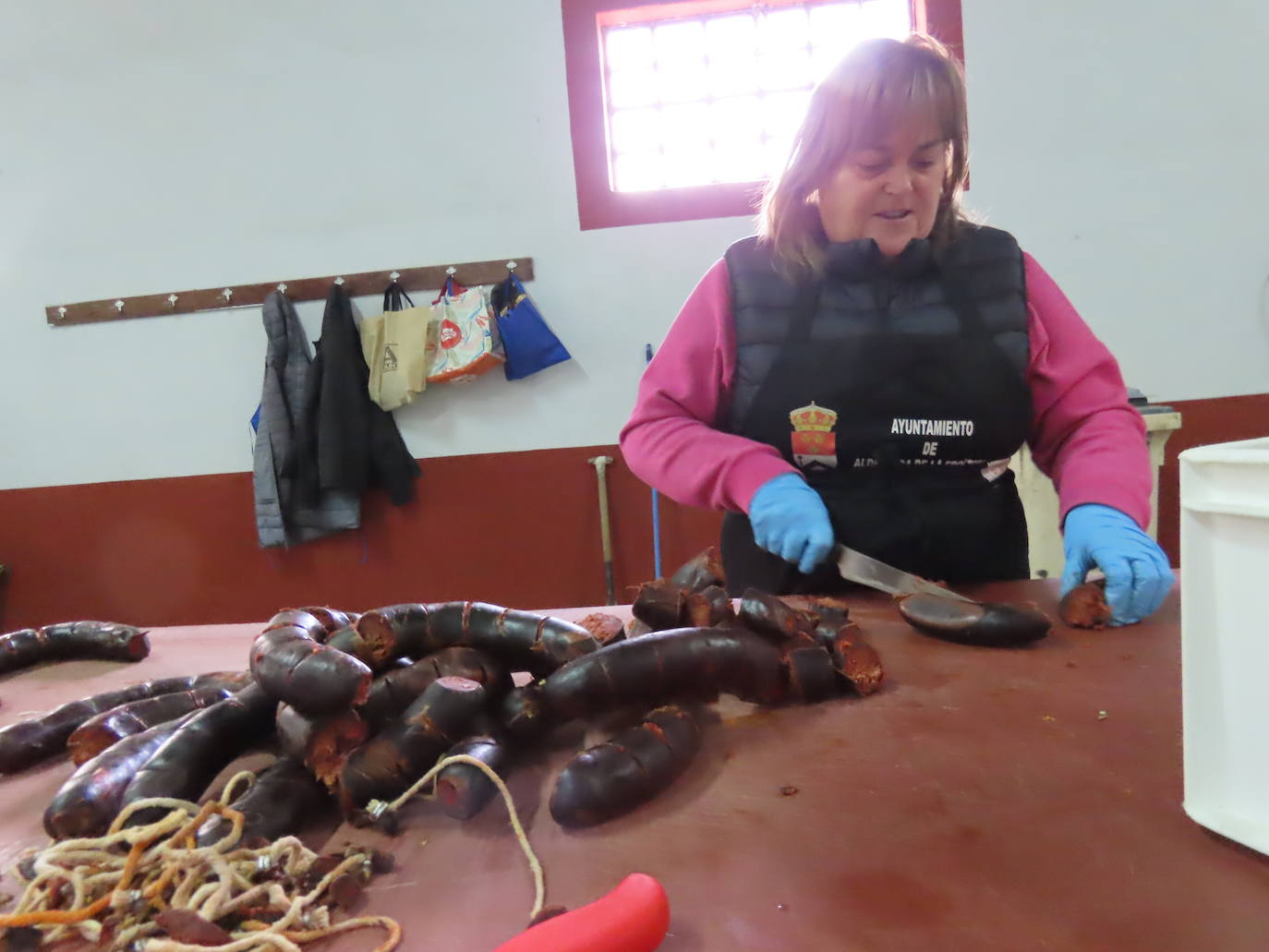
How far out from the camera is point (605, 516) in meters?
3.13

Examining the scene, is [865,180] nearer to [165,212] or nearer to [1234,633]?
[1234,633]

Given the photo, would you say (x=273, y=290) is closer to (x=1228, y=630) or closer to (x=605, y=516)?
(x=605, y=516)

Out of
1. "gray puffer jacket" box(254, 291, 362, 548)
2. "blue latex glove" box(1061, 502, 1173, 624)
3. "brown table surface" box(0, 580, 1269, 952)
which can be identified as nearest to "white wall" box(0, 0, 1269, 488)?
"gray puffer jacket" box(254, 291, 362, 548)

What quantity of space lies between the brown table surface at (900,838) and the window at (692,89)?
2645 mm

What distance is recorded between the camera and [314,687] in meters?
0.70

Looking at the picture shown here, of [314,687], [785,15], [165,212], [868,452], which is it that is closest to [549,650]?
[314,687]

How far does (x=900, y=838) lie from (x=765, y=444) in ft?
2.99

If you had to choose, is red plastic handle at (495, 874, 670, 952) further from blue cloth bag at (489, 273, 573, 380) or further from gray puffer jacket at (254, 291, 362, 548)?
gray puffer jacket at (254, 291, 362, 548)

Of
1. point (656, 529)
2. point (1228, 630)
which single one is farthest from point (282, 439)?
point (1228, 630)

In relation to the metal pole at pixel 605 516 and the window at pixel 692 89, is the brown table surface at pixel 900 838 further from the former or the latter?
the window at pixel 692 89

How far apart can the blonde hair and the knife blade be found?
1.85 feet

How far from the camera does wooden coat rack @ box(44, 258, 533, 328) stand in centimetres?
318

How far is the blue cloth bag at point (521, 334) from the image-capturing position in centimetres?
306

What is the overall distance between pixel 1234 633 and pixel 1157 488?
2.68 metres
